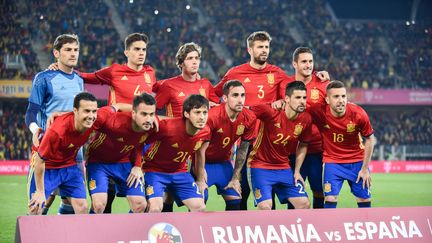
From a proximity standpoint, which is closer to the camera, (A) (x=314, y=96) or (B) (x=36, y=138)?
(B) (x=36, y=138)

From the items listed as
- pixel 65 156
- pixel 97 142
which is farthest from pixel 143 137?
pixel 65 156

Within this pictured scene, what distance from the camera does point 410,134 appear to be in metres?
33.8

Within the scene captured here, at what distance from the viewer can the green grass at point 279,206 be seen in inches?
435

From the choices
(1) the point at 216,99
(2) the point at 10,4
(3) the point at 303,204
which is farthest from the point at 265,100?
(2) the point at 10,4

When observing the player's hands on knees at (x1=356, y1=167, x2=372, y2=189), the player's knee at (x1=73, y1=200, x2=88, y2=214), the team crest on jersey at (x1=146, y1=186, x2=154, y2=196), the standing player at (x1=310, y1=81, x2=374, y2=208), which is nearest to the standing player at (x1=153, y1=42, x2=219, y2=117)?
the team crest on jersey at (x1=146, y1=186, x2=154, y2=196)

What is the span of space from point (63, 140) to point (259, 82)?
278cm

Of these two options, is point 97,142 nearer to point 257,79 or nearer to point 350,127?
point 257,79

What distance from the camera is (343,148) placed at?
8352mm

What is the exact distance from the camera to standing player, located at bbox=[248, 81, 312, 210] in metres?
8.10

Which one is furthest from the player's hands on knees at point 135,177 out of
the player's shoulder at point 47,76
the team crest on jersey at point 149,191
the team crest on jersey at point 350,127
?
the team crest on jersey at point 350,127

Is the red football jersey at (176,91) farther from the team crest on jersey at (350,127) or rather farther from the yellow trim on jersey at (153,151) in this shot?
the team crest on jersey at (350,127)

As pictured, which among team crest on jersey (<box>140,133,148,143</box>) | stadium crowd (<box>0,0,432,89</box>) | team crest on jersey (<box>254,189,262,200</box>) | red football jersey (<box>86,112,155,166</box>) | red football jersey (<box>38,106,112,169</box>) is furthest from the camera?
stadium crowd (<box>0,0,432,89</box>)

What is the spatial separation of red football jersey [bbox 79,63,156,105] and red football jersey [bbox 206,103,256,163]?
0.94 meters

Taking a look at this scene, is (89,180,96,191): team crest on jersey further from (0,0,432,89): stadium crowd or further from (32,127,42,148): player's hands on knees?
(0,0,432,89): stadium crowd
